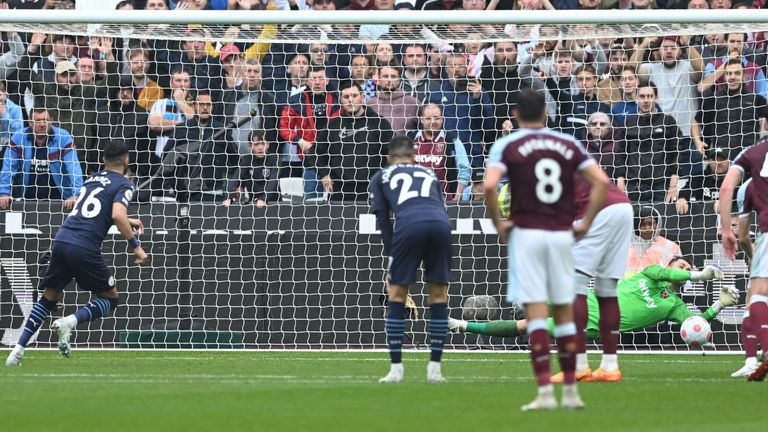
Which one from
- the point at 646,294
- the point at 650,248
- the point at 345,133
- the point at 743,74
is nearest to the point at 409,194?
the point at 646,294

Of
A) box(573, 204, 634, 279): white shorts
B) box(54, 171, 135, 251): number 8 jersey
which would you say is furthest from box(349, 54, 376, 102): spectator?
box(573, 204, 634, 279): white shorts

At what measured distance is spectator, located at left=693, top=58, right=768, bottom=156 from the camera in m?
16.0

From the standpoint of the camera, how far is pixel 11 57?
17109 mm

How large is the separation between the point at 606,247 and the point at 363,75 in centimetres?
654

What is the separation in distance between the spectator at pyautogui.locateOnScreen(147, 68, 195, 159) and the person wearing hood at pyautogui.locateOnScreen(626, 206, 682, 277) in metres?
5.72

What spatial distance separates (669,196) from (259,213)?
4.88m

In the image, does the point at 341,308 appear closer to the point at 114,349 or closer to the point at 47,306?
the point at 114,349

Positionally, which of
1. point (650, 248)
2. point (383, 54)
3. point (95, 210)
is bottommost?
point (95, 210)

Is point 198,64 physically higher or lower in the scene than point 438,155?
higher

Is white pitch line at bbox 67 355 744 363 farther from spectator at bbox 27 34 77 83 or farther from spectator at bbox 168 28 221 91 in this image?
spectator at bbox 27 34 77 83

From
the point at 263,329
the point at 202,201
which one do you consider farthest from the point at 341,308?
the point at 202,201

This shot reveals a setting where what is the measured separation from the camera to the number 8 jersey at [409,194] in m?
10.9

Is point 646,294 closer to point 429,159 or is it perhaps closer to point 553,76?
point 429,159

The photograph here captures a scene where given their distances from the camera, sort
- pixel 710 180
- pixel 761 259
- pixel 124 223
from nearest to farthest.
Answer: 1. pixel 761 259
2. pixel 124 223
3. pixel 710 180
